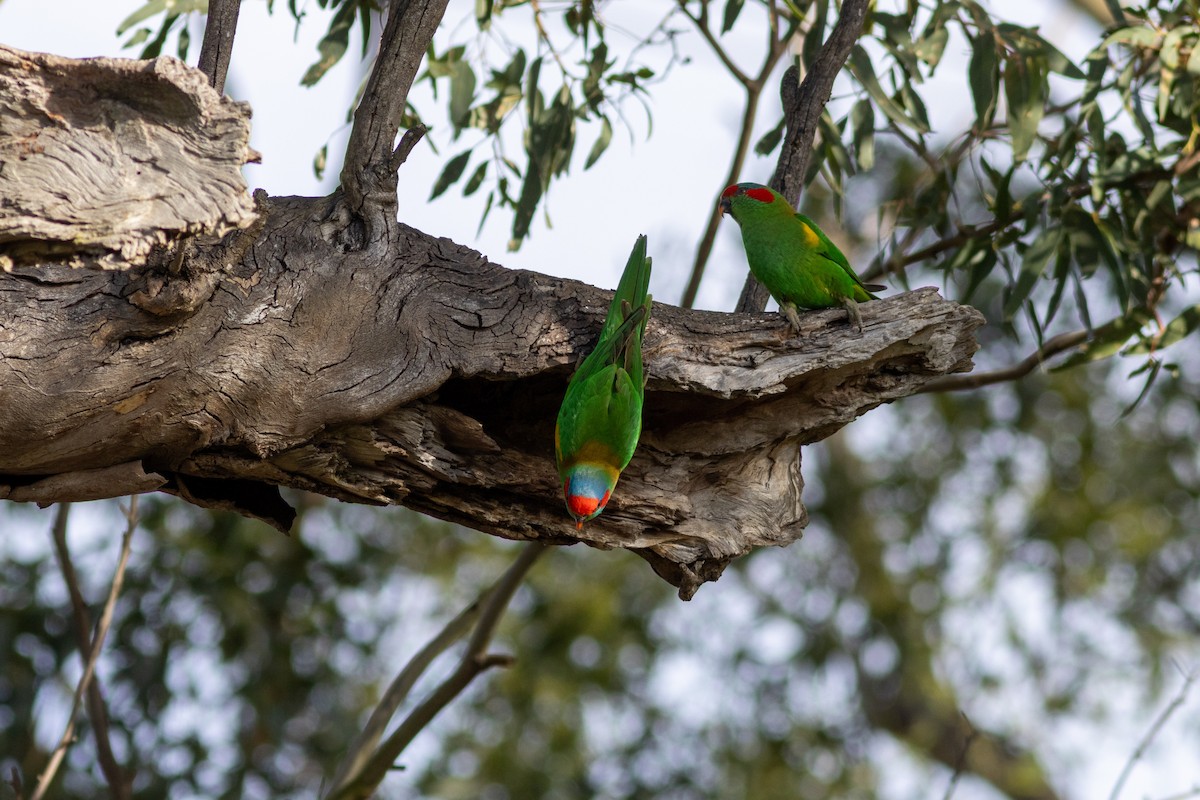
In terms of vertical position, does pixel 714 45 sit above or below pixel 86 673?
above

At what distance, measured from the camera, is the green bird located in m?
2.92

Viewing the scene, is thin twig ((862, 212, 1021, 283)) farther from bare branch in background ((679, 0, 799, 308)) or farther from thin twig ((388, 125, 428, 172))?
thin twig ((388, 125, 428, 172))

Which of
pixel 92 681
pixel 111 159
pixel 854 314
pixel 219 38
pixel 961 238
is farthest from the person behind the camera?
pixel 961 238

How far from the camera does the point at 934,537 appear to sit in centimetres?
959

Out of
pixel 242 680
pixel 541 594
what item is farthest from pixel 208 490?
pixel 541 594

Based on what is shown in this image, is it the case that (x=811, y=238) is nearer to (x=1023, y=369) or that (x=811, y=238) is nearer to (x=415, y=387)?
(x=415, y=387)

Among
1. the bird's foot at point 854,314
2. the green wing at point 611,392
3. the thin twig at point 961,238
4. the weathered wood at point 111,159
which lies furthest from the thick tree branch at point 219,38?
the thin twig at point 961,238

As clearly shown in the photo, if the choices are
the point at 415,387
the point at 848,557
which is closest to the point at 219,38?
the point at 415,387

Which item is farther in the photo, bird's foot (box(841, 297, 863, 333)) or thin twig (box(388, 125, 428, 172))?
bird's foot (box(841, 297, 863, 333))

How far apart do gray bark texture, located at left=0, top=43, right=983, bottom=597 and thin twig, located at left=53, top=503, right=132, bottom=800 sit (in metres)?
1.30

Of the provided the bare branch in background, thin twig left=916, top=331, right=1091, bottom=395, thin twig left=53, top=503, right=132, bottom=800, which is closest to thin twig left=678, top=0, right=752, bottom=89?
the bare branch in background

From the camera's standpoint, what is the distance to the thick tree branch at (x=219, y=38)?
2.36 m

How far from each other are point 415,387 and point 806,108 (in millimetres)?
1594

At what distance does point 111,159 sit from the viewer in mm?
1880
